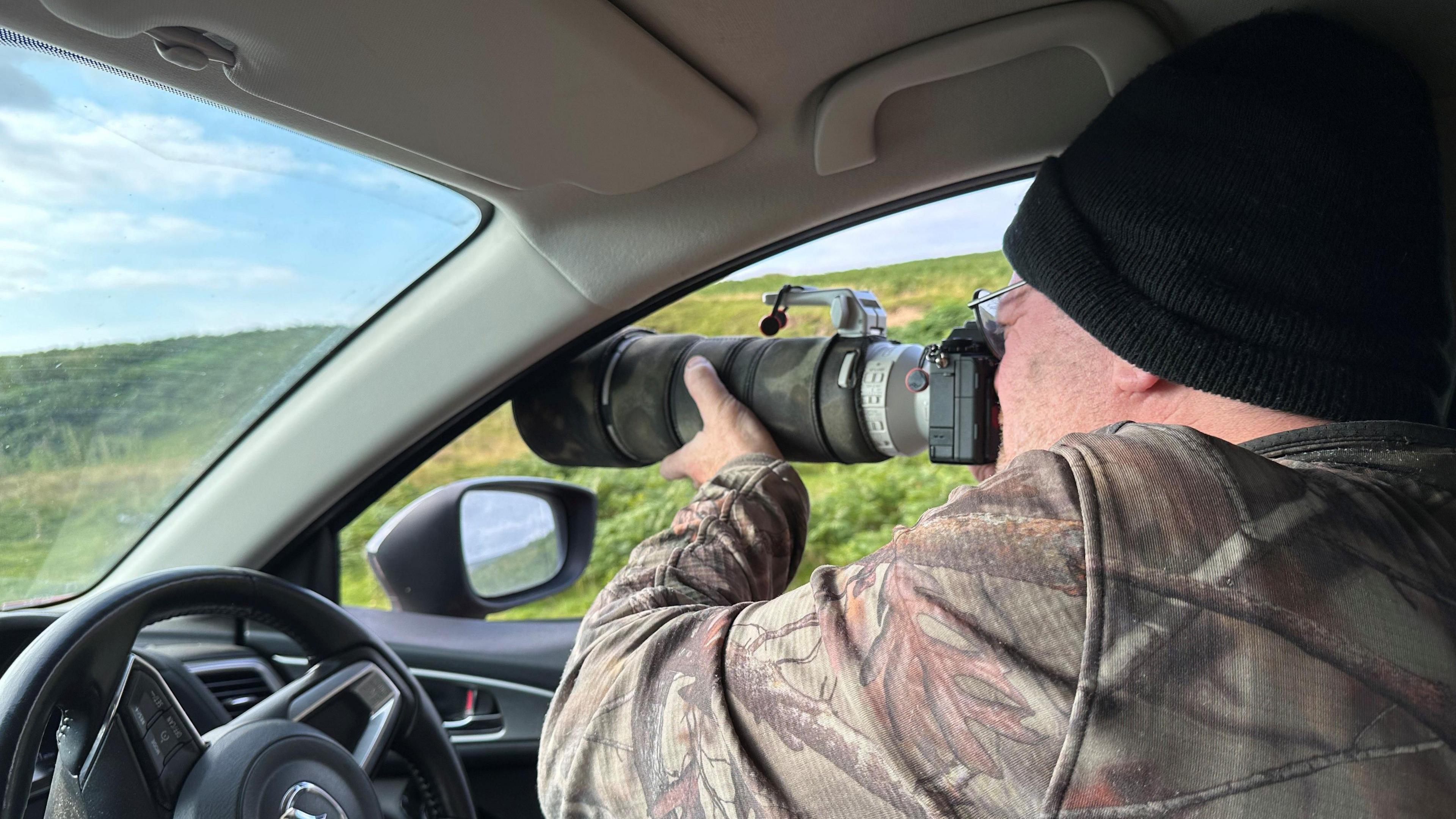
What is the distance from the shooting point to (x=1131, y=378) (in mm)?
1124

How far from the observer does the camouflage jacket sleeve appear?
75 cm

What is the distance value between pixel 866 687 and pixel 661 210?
1.08 metres

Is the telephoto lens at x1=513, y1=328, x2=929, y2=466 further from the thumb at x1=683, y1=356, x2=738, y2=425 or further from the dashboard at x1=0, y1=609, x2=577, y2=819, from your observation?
the dashboard at x1=0, y1=609, x2=577, y2=819

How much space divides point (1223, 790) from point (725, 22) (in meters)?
0.99

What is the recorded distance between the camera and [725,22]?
3.93 feet

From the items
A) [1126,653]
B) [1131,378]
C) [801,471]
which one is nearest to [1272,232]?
[1131,378]

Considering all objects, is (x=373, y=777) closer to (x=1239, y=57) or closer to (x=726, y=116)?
(x=726, y=116)

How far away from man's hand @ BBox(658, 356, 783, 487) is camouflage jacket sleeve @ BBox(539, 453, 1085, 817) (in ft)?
1.85

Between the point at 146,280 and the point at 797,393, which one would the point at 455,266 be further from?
the point at 797,393

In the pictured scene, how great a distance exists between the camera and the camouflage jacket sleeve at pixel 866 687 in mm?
746

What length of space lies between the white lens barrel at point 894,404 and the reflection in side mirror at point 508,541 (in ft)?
3.13

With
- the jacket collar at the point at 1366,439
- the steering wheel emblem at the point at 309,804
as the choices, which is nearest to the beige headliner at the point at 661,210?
the jacket collar at the point at 1366,439

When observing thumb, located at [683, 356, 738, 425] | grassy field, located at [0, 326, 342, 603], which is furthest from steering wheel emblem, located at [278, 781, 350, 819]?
thumb, located at [683, 356, 738, 425]

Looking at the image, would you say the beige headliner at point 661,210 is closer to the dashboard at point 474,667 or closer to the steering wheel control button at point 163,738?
the dashboard at point 474,667
